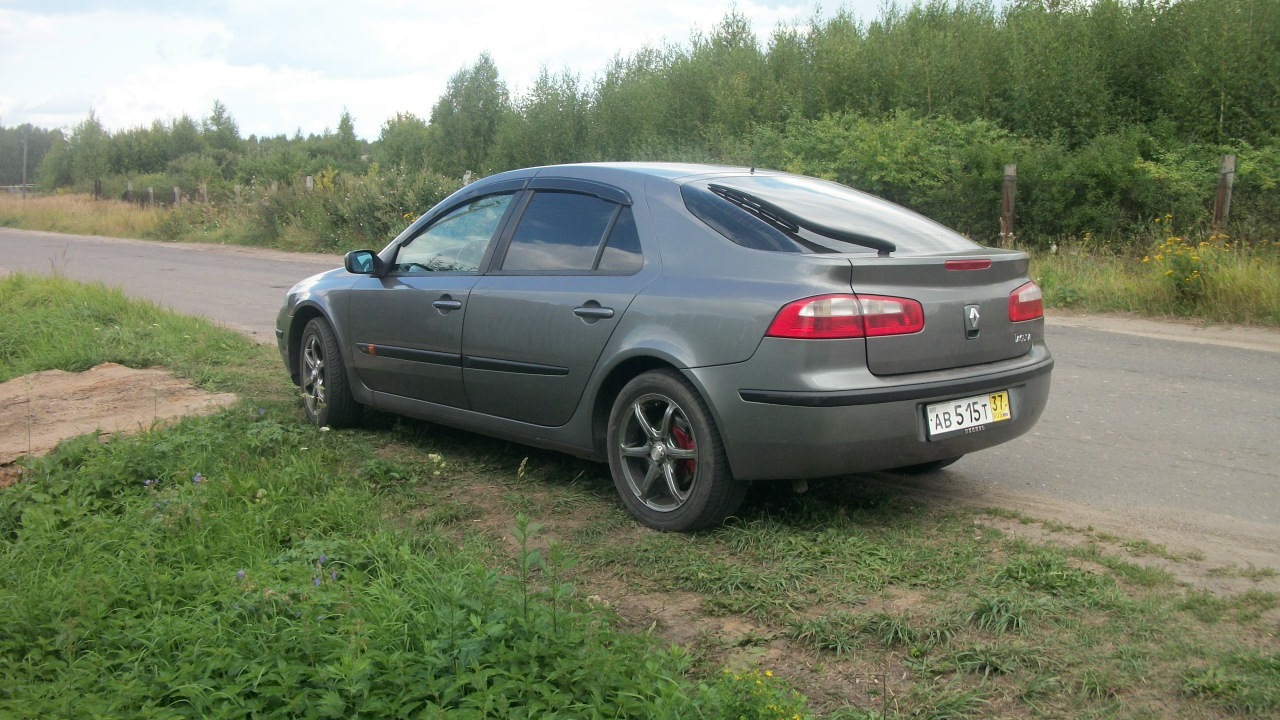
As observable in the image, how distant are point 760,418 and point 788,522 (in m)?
0.62

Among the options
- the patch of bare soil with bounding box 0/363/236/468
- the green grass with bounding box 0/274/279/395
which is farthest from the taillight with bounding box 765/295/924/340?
the green grass with bounding box 0/274/279/395

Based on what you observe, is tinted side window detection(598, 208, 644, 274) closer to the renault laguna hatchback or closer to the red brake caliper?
the renault laguna hatchback

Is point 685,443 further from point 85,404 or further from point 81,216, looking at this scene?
point 81,216

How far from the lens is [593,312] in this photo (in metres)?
4.61

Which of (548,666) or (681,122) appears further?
(681,122)

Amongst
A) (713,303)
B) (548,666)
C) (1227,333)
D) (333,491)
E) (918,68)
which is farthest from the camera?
(918,68)

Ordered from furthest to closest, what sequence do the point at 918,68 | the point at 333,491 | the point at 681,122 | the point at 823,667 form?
the point at 681,122 < the point at 918,68 < the point at 333,491 < the point at 823,667

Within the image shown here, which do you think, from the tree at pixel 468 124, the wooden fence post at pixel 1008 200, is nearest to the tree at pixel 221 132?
the tree at pixel 468 124

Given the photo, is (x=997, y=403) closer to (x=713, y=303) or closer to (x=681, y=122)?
(x=713, y=303)

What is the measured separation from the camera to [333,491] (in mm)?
4609

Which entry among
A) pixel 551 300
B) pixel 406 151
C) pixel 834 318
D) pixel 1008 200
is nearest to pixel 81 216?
pixel 406 151

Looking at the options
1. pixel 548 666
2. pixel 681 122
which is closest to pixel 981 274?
pixel 548 666

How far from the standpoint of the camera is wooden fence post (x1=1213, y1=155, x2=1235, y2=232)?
14.0 m

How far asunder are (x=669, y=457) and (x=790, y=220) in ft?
3.60
